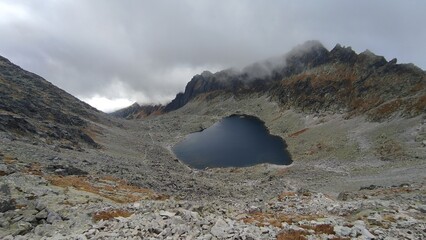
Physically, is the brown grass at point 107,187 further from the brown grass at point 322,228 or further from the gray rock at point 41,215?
the brown grass at point 322,228

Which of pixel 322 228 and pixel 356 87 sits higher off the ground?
pixel 356 87

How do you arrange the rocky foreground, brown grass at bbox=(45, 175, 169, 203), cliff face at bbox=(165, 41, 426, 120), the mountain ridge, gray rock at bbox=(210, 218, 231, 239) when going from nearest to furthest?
gray rock at bbox=(210, 218, 231, 239)
the rocky foreground
brown grass at bbox=(45, 175, 169, 203)
the mountain ridge
cliff face at bbox=(165, 41, 426, 120)

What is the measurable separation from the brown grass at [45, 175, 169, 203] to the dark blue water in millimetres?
58704

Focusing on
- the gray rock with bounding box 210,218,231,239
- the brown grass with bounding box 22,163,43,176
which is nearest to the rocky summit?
the gray rock with bounding box 210,218,231,239

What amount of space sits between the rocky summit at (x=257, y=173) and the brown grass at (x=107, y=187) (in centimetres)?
22

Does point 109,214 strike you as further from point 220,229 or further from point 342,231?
point 342,231

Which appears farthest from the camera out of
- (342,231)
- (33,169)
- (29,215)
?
(33,169)

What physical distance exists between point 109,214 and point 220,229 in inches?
331

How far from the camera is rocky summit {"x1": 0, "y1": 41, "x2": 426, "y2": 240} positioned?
19.4 meters

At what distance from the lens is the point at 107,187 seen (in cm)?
4053

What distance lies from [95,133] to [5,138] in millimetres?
62028

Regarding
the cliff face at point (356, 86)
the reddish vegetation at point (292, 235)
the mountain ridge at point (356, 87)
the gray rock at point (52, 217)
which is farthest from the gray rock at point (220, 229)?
the cliff face at point (356, 86)

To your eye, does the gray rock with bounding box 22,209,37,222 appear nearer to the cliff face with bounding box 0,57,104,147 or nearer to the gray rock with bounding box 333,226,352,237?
the gray rock with bounding box 333,226,352,237

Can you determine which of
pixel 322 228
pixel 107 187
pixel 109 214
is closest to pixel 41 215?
pixel 109 214
